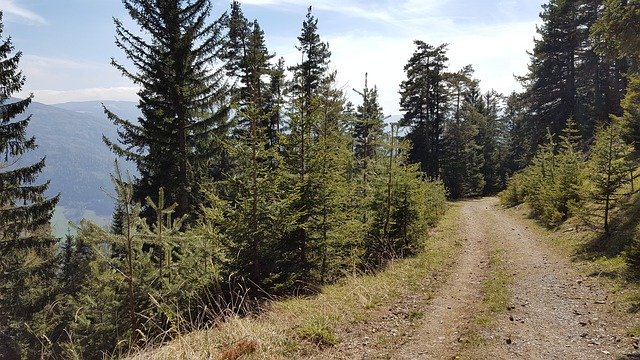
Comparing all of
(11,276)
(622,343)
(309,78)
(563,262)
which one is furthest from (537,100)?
(11,276)

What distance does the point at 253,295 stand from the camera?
31.4ft

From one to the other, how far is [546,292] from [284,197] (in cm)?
733

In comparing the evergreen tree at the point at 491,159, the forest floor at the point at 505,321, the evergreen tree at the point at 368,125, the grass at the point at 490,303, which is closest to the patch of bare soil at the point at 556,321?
the forest floor at the point at 505,321

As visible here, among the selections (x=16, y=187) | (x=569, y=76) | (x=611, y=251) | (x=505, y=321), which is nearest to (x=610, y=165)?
(x=611, y=251)

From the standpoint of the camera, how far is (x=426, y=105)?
48562 mm

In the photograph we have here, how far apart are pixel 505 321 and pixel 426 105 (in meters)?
43.8

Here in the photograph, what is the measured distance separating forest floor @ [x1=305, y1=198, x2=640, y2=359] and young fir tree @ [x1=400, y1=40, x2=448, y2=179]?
118 feet

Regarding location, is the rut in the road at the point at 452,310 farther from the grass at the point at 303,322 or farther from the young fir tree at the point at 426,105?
the young fir tree at the point at 426,105

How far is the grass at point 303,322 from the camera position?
5938mm

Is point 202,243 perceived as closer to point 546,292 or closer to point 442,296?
point 442,296

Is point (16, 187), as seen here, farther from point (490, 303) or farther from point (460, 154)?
point (460, 154)

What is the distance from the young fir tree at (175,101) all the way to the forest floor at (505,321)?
10876 mm

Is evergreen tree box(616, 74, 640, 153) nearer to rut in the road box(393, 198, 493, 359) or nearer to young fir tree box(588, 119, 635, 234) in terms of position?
young fir tree box(588, 119, 635, 234)

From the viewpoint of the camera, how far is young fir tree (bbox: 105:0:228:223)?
1650 cm
